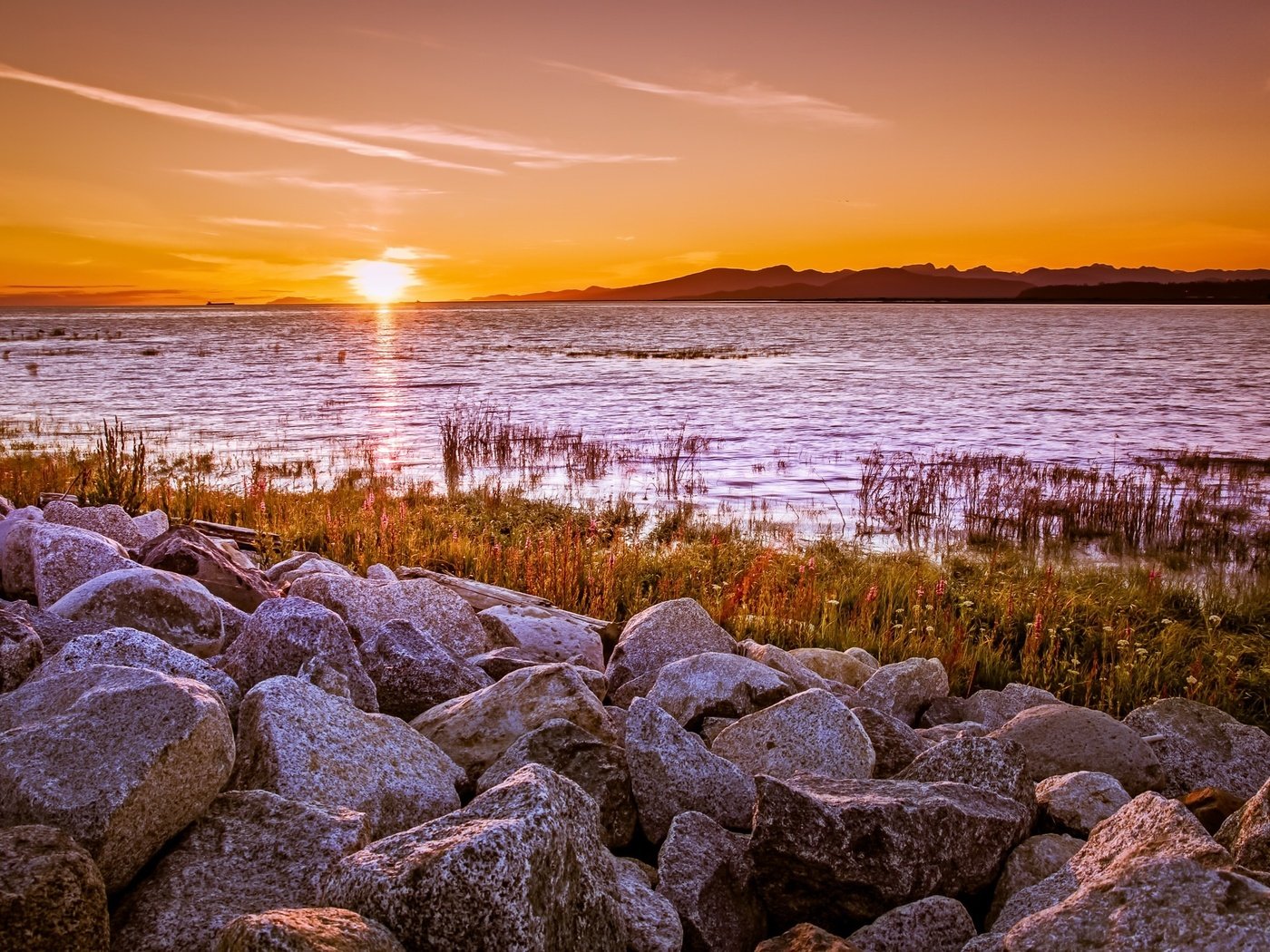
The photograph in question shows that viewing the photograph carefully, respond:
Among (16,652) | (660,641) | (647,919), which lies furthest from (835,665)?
(16,652)

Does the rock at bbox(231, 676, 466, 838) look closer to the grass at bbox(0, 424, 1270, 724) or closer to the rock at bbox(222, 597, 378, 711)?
the rock at bbox(222, 597, 378, 711)

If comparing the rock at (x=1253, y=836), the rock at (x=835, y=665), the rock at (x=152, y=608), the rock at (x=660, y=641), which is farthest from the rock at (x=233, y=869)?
the rock at (x=835, y=665)

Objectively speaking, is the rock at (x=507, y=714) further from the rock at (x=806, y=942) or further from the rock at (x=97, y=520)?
the rock at (x=97, y=520)

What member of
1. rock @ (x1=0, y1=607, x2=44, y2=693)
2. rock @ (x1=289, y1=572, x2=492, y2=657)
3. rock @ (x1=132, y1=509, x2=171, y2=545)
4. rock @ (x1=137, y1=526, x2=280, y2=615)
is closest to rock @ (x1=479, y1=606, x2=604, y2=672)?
rock @ (x1=289, y1=572, x2=492, y2=657)

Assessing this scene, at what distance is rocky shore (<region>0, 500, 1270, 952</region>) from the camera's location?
260 cm

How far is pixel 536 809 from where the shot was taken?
277 centimetres

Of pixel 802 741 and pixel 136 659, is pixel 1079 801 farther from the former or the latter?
pixel 136 659

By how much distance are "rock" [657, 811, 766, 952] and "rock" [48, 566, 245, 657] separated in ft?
10.6

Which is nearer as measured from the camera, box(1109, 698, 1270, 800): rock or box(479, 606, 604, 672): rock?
box(1109, 698, 1270, 800): rock

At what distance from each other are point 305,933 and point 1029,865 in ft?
9.33

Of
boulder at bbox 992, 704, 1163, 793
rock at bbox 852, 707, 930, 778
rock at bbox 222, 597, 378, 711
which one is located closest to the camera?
rock at bbox 222, 597, 378, 711

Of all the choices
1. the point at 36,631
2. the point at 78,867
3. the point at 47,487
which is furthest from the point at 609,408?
the point at 78,867

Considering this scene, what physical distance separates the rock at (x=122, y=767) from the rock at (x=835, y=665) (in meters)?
5.09

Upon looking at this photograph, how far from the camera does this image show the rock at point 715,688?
5.45 m
